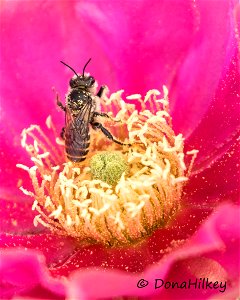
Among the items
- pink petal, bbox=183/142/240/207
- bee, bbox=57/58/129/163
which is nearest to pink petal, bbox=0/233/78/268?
bee, bbox=57/58/129/163

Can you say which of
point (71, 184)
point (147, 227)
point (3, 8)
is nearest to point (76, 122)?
point (71, 184)

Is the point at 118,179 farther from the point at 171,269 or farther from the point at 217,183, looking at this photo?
the point at 171,269

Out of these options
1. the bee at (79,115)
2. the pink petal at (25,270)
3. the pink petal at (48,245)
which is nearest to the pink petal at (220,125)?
the bee at (79,115)

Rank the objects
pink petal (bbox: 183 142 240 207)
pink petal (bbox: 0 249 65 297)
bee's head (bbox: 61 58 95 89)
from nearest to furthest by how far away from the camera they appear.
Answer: pink petal (bbox: 0 249 65 297), pink petal (bbox: 183 142 240 207), bee's head (bbox: 61 58 95 89)

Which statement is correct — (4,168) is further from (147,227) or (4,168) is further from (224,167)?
(224,167)

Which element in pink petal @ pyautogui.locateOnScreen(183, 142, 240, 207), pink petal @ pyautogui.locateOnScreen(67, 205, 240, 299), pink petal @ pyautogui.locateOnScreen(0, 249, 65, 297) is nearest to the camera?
pink petal @ pyautogui.locateOnScreen(67, 205, 240, 299)

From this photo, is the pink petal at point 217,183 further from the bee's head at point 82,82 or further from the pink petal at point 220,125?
the bee's head at point 82,82

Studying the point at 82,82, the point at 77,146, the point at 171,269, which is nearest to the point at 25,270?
the point at 171,269

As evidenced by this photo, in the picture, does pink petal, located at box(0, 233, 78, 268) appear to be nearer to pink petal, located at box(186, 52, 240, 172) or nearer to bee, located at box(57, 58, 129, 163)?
bee, located at box(57, 58, 129, 163)
